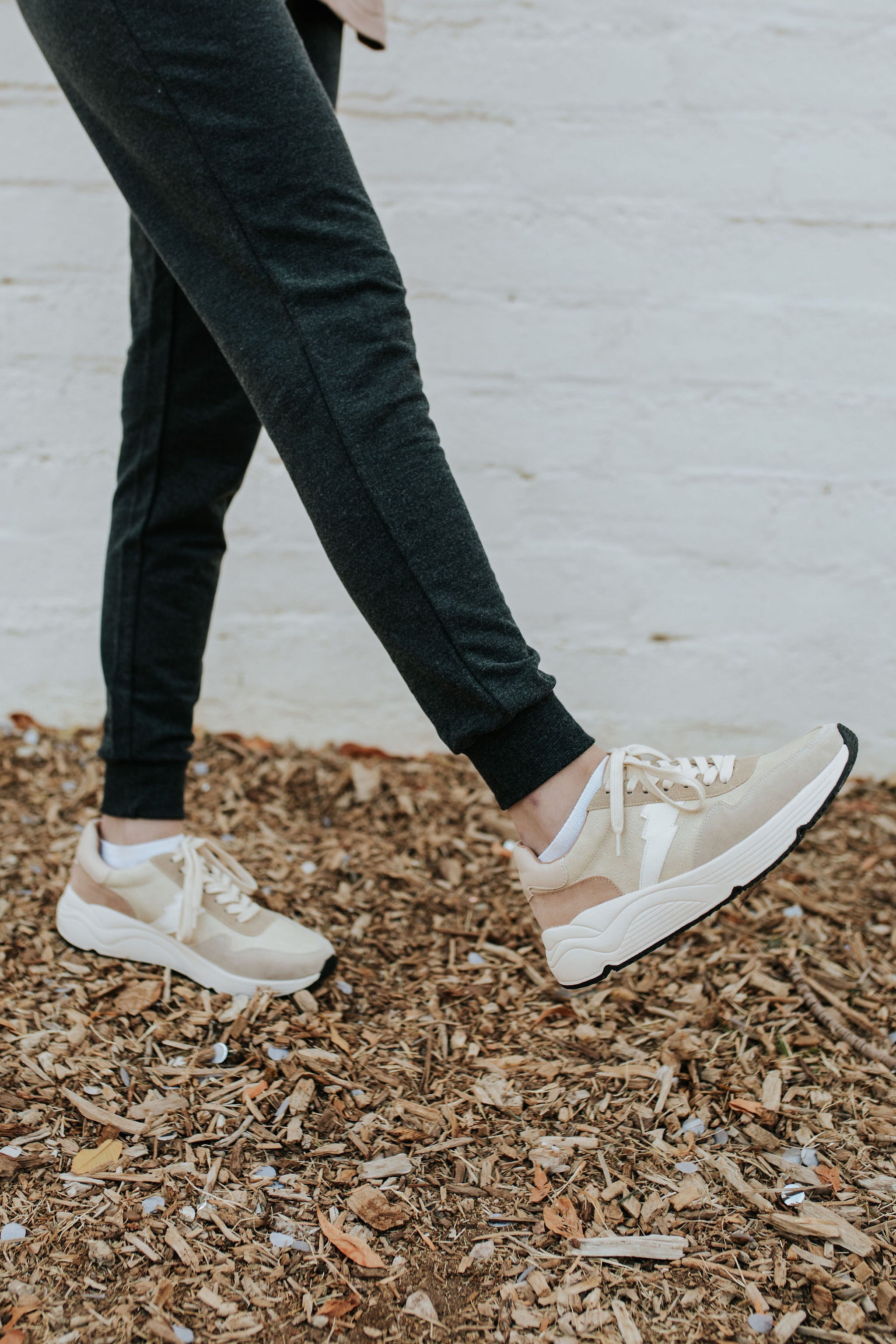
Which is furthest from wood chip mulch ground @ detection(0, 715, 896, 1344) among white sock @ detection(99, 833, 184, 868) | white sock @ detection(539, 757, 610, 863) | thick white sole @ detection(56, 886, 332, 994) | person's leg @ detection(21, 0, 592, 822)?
person's leg @ detection(21, 0, 592, 822)

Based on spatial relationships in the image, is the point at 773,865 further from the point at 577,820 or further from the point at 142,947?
the point at 142,947

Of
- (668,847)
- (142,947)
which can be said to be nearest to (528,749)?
(668,847)

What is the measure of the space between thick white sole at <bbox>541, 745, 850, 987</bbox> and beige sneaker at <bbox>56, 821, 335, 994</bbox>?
457 millimetres

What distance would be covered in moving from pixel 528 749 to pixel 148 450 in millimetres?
656

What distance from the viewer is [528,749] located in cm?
99

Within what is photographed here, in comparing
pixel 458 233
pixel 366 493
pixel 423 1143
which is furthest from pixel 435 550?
pixel 458 233

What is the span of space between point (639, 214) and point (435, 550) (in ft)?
3.93

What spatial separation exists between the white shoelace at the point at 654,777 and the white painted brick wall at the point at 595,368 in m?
0.95

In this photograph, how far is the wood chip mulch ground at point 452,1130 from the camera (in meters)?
0.88

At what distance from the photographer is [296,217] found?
0.92 m

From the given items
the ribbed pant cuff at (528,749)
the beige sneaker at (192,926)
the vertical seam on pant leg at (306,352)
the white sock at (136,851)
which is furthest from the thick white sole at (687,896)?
the white sock at (136,851)

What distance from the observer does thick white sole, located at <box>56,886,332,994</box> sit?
4.29 feet

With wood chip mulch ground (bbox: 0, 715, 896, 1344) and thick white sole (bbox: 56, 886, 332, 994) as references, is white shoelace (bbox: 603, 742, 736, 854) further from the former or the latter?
thick white sole (bbox: 56, 886, 332, 994)

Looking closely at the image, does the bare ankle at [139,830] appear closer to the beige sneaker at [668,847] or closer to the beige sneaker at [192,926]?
the beige sneaker at [192,926]
